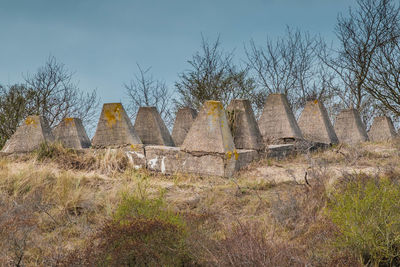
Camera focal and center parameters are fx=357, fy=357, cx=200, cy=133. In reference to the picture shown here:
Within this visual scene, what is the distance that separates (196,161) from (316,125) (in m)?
5.73

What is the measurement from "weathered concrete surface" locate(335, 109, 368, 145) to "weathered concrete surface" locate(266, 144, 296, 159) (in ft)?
17.3

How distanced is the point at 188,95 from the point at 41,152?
330 inches

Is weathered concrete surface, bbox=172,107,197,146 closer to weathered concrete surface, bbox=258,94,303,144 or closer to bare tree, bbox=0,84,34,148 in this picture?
weathered concrete surface, bbox=258,94,303,144

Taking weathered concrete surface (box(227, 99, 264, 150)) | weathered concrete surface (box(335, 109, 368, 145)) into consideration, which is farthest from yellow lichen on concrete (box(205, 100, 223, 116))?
weathered concrete surface (box(335, 109, 368, 145))

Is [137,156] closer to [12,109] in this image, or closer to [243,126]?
[243,126]

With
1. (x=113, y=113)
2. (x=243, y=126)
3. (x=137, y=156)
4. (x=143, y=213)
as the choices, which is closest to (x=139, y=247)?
(x=143, y=213)

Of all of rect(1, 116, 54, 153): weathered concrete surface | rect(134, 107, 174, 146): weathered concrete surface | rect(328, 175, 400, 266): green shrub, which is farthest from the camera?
rect(134, 107, 174, 146): weathered concrete surface

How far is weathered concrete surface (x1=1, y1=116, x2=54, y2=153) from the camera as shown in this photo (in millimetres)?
8102

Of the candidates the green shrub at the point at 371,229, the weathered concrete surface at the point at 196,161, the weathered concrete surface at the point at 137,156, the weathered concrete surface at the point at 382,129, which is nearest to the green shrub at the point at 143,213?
the green shrub at the point at 371,229

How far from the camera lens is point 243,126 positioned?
25.1 ft

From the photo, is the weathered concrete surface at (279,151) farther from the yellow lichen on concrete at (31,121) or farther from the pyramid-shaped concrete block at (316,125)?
the yellow lichen on concrete at (31,121)

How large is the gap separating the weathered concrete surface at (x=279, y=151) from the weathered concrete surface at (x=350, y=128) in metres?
5.28

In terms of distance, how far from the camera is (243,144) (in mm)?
7582

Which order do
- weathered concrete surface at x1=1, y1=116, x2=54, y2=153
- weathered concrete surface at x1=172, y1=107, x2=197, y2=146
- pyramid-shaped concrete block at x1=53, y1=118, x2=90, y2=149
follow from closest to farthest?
weathered concrete surface at x1=1, y1=116, x2=54, y2=153
pyramid-shaped concrete block at x1=53, y1=118, x2=90, y2=149
weathered concrete surface at x1=172, y1=107, x2=197, y2=146
